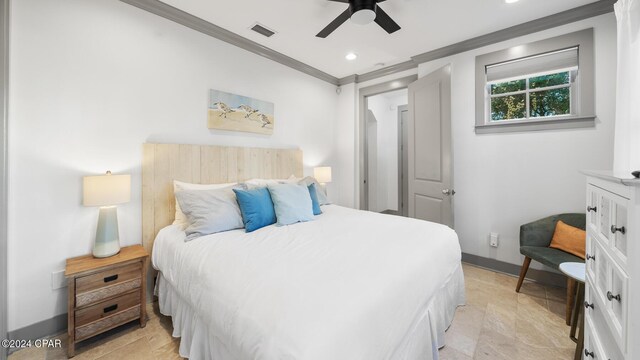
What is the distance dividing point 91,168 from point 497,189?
12.6 ft

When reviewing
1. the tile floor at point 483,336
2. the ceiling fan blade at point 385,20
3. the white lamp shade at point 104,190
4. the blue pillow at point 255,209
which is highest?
the ceiling fan blade at point 385,20

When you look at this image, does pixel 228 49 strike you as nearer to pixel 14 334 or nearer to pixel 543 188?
pixel 14 334

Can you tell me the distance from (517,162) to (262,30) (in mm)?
3074

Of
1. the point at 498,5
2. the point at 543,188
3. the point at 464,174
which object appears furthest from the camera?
the point at 464,174

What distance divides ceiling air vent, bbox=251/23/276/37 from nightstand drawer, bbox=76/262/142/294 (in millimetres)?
2434

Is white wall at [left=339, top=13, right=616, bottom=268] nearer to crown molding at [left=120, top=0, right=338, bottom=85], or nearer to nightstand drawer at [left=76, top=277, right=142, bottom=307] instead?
crown molding at [left=120, top=0, right=338, bottom=85]

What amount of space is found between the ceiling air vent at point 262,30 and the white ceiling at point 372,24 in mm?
50

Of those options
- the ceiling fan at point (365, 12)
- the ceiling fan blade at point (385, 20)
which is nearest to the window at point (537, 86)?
the ceiling fan blade at point (385, 20)

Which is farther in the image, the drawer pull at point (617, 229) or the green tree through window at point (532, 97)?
the green tree through window at point (532, 97)

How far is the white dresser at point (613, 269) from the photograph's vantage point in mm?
706

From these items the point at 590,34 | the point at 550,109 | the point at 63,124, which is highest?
the point at 590,34

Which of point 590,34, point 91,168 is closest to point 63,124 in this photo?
point 91,168

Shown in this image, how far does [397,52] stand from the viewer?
126 inches

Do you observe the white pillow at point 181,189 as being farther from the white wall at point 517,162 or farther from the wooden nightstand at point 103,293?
the white wall at point 517,162
